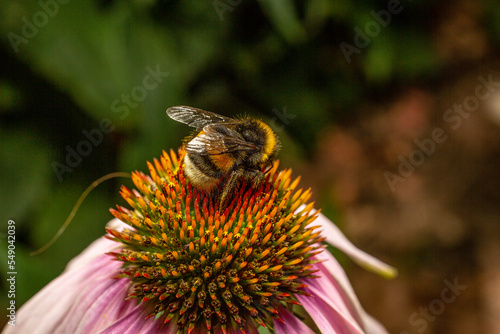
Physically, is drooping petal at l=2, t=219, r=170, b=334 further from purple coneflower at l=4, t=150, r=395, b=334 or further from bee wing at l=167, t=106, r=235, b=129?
bee wing at l=167, t=106, r=235, b=129

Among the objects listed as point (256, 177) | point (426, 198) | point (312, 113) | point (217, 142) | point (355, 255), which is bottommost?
point (426, 198)

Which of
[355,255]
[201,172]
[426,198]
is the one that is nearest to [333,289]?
[355,255]

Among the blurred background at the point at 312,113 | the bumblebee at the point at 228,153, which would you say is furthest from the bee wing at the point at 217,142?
the blurred background at the point at 312,113

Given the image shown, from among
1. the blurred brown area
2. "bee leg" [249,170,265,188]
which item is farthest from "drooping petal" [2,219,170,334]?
the blurred brown area

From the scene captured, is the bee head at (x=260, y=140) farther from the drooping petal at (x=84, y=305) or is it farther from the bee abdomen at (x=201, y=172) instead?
the drooping petal at (x=84, y=305)

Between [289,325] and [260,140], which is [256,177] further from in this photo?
[289,325]
